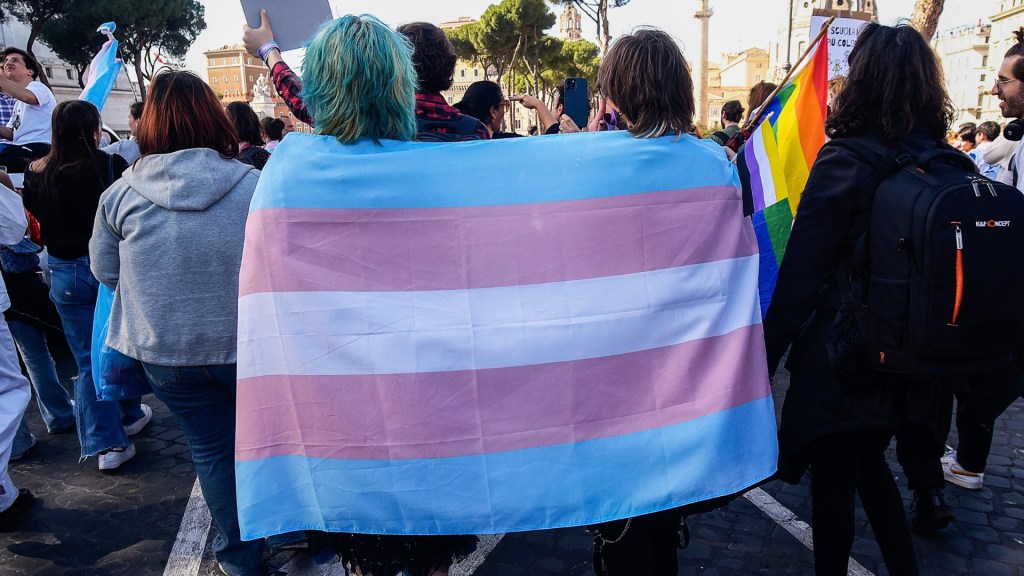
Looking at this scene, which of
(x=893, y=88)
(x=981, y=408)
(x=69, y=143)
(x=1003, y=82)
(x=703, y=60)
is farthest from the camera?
(x=703, y=60)

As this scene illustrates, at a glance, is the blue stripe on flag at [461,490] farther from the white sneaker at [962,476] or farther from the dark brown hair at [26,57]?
the dark brown hair at [26,57]

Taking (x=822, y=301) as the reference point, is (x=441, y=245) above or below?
above

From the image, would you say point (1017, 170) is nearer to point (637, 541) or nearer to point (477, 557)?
point (637, 541)

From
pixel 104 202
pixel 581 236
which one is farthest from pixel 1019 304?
pixel 104 202

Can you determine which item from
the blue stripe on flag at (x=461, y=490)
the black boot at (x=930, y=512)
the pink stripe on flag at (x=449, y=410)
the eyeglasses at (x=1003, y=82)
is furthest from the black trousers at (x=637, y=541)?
the eyeglasses at (x=1003, y=82)

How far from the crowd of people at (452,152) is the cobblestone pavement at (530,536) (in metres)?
0.29

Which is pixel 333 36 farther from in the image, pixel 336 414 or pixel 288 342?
pixel 336 414

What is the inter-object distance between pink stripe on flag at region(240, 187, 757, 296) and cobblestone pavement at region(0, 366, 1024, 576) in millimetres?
1631

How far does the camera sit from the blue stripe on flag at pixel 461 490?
6.33 ft

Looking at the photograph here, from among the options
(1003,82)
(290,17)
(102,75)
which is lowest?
(1003,82)

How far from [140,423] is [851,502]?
4.34 meters

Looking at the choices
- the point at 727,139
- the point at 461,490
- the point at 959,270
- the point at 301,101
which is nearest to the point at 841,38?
the point at 727,139

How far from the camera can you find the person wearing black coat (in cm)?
206

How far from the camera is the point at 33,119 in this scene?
635 cm
